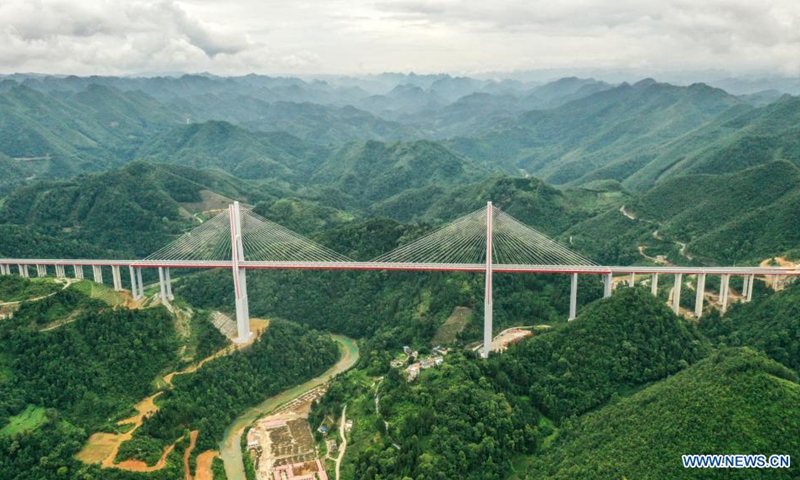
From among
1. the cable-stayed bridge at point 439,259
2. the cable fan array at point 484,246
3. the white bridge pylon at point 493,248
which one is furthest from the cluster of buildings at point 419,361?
the cable fan array at point 484,246

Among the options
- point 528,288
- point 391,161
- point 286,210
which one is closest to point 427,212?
point 286,210

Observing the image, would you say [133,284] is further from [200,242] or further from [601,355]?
[601,355]

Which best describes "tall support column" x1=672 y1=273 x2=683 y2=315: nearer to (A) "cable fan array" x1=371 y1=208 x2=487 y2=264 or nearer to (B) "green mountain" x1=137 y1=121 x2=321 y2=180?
(A) "cable fan array" x1=371 y1=208 x2=487 y2=264

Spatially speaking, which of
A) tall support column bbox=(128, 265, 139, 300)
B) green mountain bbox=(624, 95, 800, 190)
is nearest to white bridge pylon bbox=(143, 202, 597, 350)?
tall support column bbox=(128, 265, 139, 300)

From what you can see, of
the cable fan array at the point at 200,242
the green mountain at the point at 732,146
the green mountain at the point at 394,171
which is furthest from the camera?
the green mountain at the point at 394,171

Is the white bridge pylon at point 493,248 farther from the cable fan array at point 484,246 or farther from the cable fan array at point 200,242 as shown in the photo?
the cable fan array at point 200,242

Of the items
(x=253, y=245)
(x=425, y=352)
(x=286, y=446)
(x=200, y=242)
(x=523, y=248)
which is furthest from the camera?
(x=253, y=245)

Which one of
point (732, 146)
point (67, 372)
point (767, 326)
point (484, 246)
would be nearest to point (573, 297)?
point (484, 246)

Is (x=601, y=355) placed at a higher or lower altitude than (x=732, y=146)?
lower
